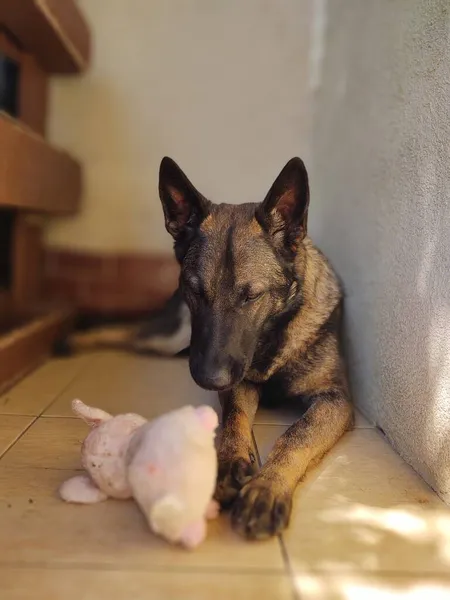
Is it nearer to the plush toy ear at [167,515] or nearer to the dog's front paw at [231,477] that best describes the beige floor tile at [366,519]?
the dog's front paw at [231,477]

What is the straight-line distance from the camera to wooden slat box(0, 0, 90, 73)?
2229 millimetres

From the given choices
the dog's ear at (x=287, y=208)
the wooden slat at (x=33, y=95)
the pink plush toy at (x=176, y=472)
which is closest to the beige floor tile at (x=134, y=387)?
the dog's ear at (x=287, y=208)

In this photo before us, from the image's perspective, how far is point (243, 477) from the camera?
1291 millimetres

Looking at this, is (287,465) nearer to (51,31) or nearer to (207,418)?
(207,418)

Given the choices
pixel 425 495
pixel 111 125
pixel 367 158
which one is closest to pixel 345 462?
pixel 425 495

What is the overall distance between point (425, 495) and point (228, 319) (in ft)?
2.16

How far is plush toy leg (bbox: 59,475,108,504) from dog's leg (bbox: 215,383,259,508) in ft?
0.89

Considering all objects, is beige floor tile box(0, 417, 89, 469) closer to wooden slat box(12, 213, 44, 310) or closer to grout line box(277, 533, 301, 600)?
grout line box(277, 533, 301, 600)

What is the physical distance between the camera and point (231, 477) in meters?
1.29

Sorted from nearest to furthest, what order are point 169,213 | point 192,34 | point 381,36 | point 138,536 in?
point 138,536 < point 169,213 < point 381,36 < point 192,34

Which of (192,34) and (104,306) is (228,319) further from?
(192,34)

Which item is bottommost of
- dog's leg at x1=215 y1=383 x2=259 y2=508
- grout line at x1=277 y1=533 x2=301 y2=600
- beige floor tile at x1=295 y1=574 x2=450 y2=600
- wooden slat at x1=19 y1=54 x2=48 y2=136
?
grout line at x1=277 y1=533 x2=301 y2=600

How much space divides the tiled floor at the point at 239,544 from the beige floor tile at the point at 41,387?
23 cm

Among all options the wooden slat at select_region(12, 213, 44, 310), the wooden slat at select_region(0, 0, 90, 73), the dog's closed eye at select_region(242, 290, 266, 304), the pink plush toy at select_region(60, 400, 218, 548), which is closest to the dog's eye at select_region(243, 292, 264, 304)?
the dog's closed eye at select_region(242, 290, 266, 304)
